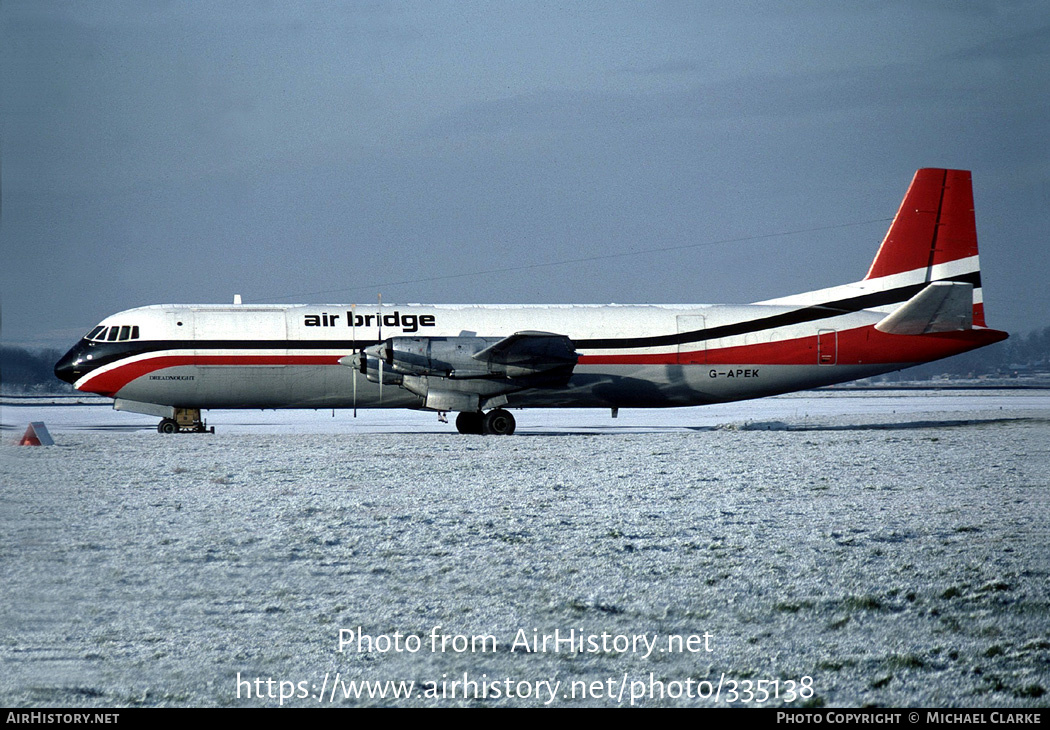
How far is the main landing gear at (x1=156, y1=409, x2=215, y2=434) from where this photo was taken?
28.2 metres

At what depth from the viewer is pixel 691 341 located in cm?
2908

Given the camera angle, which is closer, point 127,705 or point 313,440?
point 127,705

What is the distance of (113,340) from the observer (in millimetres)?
27844

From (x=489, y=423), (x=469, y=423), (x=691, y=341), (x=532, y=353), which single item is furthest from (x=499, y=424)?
(x=691, y=341)

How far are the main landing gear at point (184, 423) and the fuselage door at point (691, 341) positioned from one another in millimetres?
14961

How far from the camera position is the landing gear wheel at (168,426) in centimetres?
2800

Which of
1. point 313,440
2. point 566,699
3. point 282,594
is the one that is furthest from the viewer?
point 313,440

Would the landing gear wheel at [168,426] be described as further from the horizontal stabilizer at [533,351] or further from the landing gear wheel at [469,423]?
the horizontal stabilizer at [533,351]

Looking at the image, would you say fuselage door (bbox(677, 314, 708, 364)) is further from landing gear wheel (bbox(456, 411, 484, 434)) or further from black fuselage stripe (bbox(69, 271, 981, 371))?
landing gear wheel (bbox(456, 411, 484, 434))

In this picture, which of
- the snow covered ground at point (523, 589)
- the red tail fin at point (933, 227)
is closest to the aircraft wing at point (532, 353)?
the snow covered ground at point (523, 589)

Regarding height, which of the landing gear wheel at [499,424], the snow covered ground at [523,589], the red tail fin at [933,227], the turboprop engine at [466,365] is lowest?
the snow covered ground at [523,589]

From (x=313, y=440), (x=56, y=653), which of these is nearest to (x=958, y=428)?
(x=313, y=440)
